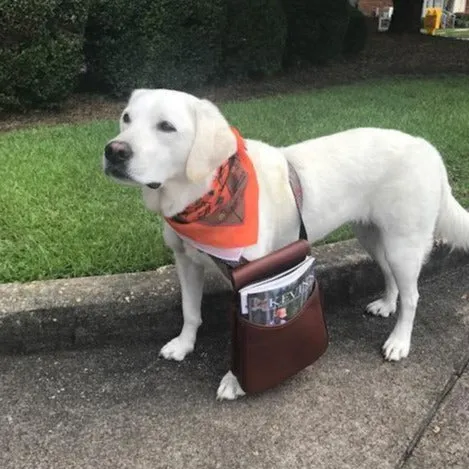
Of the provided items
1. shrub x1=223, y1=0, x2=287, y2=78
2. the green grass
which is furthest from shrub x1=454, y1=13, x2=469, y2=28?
the green grass

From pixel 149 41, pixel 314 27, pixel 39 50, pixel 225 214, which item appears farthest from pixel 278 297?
pixel 314 27

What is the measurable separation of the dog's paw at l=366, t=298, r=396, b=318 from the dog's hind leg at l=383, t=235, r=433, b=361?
31 centimetres

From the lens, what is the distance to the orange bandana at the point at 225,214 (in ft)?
9.05

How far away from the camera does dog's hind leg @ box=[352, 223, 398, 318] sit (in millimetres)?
3561

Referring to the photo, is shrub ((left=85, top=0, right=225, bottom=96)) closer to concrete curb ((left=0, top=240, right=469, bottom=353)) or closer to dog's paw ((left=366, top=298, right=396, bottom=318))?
concrete curb ((left=0, top=240, right=469, bottom=353))

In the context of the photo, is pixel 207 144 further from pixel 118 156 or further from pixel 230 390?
pixel 230 390

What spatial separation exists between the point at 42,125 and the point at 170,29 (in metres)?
2.40

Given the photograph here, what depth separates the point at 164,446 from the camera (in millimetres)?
2672

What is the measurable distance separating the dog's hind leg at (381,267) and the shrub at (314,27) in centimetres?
824

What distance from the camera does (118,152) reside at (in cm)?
248

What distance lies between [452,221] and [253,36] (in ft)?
23.2

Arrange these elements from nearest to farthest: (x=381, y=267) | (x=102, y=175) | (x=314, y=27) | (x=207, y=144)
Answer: (x=207, y=144) < (x=381, y=267) < (x=102, y=175) < (x=314, y=27)

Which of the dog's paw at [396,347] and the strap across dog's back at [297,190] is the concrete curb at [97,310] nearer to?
the dog's paw at [396,347]

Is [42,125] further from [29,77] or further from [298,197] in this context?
[298,197]
